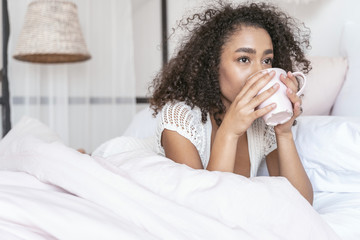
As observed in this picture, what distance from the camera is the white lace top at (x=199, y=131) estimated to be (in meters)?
1.07

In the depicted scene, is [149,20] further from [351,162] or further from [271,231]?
[271,231]

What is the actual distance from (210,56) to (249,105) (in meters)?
0.29

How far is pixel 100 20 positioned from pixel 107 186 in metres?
1.91

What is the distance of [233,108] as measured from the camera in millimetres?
957

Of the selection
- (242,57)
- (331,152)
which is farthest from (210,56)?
(331,152)

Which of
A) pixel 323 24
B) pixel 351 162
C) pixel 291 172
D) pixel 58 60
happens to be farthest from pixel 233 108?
pixel 58 60

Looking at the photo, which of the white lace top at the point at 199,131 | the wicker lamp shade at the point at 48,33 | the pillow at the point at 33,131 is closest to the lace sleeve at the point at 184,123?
the white lace top at the point at 199,131

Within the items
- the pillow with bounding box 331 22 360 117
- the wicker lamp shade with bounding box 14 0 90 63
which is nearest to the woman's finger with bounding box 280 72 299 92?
the pillow with bounding box 331 22 360 117

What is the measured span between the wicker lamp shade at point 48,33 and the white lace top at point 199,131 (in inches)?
41.1

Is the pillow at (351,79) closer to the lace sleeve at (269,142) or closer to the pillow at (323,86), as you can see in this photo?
the pillow at (323,86)

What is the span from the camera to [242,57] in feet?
3.50

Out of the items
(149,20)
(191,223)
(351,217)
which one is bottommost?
(351,217)

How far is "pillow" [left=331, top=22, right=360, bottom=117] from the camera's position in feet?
4.58

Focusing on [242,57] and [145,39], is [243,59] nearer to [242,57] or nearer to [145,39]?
[242,57]
